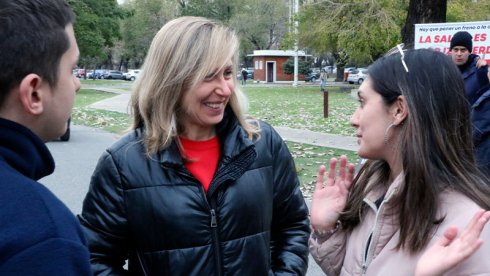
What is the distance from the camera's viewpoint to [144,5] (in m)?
71.3

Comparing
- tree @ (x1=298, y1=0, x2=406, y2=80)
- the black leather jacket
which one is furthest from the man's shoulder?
tree @ (x1=298, y1=0, x2=406, y2=80)

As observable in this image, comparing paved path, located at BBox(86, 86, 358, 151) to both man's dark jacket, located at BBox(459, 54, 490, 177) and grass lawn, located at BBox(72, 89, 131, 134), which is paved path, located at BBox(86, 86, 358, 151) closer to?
grass lawn, located at BBox(72, 89, 131, 134)

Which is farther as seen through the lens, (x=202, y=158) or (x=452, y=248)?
(x=202, y=158)

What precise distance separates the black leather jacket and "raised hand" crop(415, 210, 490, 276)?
723 millimetres

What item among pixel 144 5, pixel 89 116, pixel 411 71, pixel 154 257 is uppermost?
pixel 144 5

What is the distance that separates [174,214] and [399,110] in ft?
2.94

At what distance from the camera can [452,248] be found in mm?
1660

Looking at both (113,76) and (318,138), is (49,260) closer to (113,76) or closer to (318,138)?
(318,138)

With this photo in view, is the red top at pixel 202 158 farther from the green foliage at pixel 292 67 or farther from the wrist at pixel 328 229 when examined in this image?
the green foliage at pixel 292 67

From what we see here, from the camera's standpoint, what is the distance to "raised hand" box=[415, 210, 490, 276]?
1632mm

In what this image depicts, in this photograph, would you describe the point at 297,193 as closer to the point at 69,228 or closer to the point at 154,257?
the point at 154,257

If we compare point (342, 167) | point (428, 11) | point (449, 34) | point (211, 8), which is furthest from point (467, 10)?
point (211, 8)

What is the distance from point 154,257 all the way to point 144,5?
7233 centimetres

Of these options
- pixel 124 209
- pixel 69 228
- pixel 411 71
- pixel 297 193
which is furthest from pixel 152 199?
pixel 411 71
